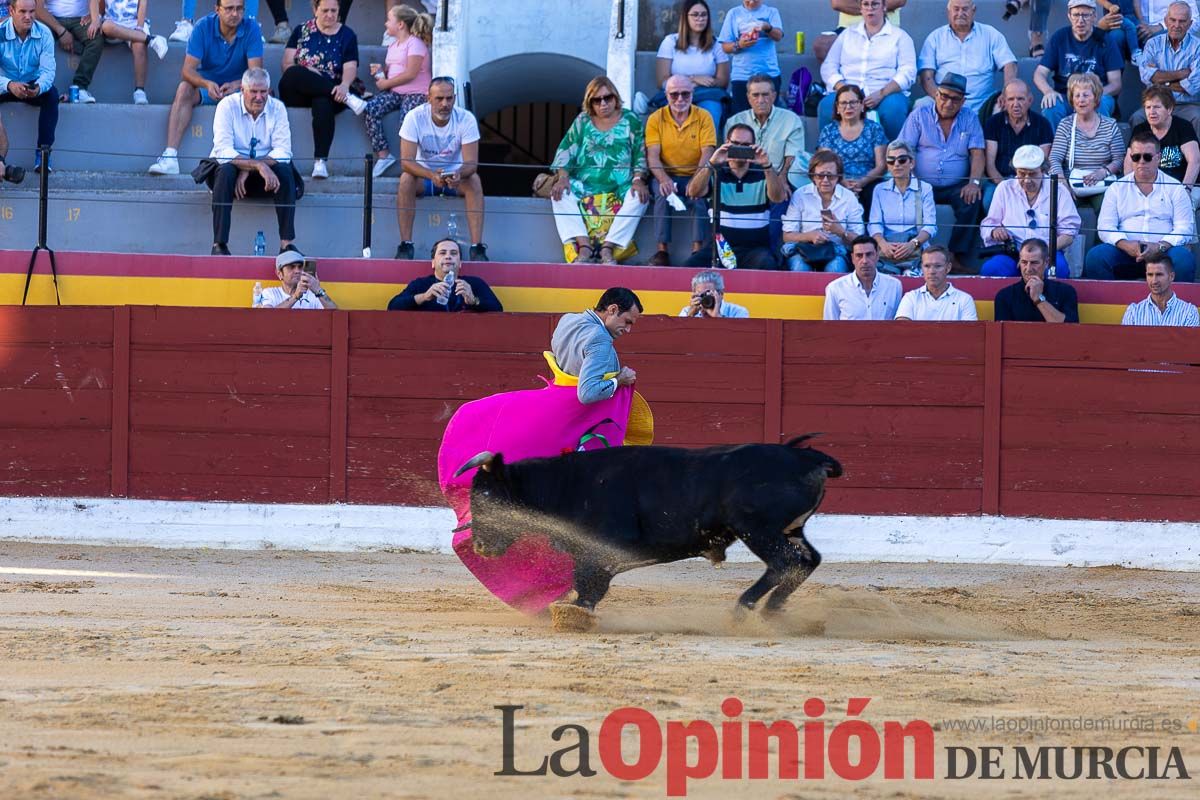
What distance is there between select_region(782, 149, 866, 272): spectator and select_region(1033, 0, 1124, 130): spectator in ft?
6.19

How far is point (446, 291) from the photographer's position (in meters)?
8.76

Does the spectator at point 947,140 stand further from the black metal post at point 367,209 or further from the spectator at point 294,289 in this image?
the spectator at point 294,289

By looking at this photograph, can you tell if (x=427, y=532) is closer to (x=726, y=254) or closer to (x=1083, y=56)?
(x=726, y=254)

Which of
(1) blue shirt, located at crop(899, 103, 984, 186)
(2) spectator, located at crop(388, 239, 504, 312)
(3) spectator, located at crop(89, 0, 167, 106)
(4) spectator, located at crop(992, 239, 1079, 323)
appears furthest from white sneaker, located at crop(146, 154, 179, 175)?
(4) spectator, located at crop(992, 239, 1079, 323)

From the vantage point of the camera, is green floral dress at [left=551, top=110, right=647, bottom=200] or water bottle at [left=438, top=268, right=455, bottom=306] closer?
water bottle at [left=438, top=268, right=455, bottom=306]

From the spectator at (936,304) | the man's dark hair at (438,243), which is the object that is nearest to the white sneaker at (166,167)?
the man's dark hair at (438,243)

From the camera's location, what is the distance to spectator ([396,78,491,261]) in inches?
366

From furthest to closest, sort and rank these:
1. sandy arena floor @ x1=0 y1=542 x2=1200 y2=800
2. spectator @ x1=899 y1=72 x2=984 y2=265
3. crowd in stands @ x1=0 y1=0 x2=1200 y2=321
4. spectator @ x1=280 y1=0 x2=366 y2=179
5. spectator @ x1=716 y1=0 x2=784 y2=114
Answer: spectator @ x1=716 y1=0 x2=784 y2=114
spectator @ x1=280 y1=0 x2=366 y2=179
spectator @ x1=899 y1=72 x2=984 y2=265
crowd in stands @ x1=0 y1=0 x2=1200 y2=321
sandy arena floor @ x1=0 y1=542 x2=1200 y2=800

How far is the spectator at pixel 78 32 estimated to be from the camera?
10633mm

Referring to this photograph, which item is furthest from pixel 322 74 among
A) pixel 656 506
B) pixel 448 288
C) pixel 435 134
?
pixel 656 506

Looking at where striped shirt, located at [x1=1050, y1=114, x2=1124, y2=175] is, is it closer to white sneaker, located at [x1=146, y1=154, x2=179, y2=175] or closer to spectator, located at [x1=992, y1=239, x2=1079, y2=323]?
spectator, located at [x1=992, y1=239, x2=1079, y2=323]

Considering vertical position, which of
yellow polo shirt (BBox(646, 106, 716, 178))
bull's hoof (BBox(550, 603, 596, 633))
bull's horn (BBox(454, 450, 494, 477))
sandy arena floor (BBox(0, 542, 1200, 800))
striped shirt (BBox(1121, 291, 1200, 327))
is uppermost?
yellow polo shirt (BBox(646, 106, 716, 178))

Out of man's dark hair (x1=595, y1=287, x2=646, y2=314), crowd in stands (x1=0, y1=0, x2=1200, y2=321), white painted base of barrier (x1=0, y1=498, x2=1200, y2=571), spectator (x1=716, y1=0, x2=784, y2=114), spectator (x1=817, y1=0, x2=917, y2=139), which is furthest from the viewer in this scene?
spectator (x1=716, y1=0, x2=784, y2=114)

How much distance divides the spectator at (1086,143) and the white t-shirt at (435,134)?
11.3ft
